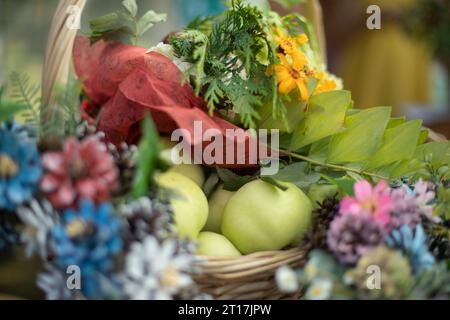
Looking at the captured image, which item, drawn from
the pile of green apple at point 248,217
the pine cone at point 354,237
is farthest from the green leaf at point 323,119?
the pine cone at point 354,237

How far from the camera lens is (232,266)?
56cm

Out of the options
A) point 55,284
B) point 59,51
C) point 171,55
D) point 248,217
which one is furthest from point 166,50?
point 55,284

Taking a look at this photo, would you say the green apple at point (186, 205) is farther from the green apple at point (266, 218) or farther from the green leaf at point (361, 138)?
the green leaf at point (361, 138)

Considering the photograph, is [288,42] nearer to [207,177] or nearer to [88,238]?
[207,177]

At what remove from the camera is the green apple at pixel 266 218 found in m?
0.63

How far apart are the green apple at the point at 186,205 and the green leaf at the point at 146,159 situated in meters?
0.08

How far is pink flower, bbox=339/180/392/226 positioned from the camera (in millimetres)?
540

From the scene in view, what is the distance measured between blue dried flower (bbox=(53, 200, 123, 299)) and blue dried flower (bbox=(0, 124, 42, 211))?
41 millimetres

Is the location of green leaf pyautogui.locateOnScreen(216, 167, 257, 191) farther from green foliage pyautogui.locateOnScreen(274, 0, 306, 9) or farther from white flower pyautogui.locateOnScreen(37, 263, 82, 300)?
green foliage pyautogui.locateOnScreen(274, 0, 306, 9)

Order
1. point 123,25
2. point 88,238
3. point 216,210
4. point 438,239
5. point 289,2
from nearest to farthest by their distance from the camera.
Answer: point 88,238
point 438,239
point 216,210
point 123,25
point 289,2

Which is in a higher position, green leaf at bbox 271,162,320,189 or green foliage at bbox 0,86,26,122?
green foliage at bbox 0,86,26,122

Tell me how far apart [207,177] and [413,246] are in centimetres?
29

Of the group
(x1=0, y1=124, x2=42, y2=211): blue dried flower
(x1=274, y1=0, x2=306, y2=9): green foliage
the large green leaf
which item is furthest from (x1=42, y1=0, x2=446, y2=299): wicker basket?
(x1=274, y1=0, x2=306, y2=9): green foliage

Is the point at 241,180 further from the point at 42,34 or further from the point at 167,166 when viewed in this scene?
the point at 42,34
